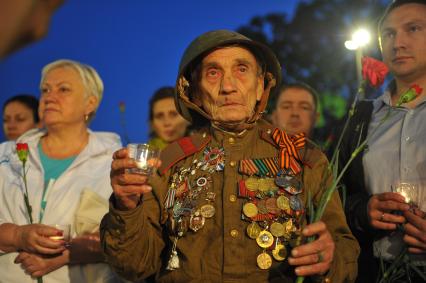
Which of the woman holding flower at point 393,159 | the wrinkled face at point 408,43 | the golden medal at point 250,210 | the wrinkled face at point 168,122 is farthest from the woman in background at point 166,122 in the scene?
the golden medal at point 250,210

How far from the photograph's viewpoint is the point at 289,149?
12.0ft

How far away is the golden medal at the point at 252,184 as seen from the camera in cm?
352

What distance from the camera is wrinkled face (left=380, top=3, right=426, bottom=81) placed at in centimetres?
421

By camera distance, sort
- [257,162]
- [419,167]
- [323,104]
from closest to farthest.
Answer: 1. [257,162]
2. [419,167]
3. [323,104]

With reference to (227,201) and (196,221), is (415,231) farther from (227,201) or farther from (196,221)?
(196,221)

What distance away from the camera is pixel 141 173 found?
3.02m

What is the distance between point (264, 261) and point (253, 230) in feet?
0.63

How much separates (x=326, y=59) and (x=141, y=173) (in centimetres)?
3100

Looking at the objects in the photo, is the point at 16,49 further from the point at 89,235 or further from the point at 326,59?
the point at 326,59

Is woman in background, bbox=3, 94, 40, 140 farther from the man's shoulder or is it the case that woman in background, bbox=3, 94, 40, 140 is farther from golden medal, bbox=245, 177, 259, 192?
golden medal, bbox=245, 177, 259, 192

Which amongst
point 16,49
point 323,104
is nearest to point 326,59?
point 323,104

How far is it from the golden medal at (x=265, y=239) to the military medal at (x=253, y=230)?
2 cm

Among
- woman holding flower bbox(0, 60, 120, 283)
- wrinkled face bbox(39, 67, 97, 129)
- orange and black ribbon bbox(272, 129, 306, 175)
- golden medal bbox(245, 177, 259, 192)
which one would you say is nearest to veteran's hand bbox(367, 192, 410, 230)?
orange and black ribbon bbox(272, 129, 306, 175)

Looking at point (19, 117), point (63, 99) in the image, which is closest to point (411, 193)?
point (63, 99)
